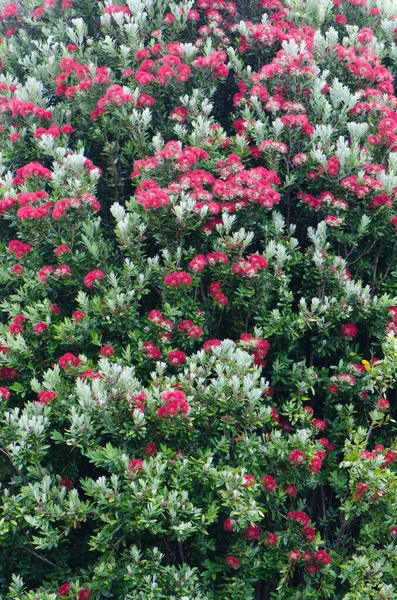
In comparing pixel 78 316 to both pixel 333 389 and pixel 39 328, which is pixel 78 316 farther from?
pixel 333 389

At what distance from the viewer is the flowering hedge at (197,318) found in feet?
15.4

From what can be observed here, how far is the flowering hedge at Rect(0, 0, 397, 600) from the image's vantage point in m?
4.71

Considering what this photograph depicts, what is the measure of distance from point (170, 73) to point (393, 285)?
2.76m

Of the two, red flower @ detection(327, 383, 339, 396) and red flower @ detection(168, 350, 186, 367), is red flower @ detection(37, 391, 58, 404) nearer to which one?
red flower @ detection(168, 350, 186, 367)

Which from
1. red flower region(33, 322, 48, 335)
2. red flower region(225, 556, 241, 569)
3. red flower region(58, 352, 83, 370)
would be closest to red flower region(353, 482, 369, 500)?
red flower region(225, 556, 241, 569)

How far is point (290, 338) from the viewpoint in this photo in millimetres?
5703

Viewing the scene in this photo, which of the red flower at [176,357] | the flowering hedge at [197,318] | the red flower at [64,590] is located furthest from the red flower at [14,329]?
the red flower at [64,590]

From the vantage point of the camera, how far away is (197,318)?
18.5ft

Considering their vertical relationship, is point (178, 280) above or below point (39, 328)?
above

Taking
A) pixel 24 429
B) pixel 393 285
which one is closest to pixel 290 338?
pixel 393 285

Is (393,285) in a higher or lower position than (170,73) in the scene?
lower

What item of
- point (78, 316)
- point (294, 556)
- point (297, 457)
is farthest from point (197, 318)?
point (294, 556)

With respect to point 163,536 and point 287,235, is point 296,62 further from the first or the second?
point 163,536

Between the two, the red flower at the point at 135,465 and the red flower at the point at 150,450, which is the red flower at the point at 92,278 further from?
the red flower at the point at 135,465
